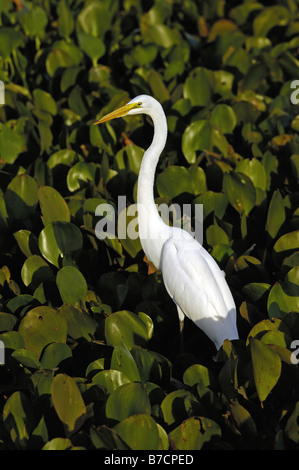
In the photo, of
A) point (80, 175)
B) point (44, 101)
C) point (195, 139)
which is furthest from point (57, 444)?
point (44, 101)

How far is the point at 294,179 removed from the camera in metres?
4.79

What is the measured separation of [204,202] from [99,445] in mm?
2000

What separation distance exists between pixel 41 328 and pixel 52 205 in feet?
3.50

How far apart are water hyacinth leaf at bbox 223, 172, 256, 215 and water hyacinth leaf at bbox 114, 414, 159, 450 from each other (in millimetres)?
2032

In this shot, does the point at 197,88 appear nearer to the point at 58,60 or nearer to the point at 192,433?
the point at 58,60

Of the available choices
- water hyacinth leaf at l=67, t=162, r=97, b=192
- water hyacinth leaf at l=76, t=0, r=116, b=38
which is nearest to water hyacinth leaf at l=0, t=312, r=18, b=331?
water hyacinth leaf at l=67, t=162, r=97, b=192

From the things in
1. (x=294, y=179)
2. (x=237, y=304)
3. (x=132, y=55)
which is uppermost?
(x=132, y=55)

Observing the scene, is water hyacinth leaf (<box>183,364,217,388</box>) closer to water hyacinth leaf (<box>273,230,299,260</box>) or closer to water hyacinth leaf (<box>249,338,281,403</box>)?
water hyacinth leaf (<box>249,338,281,403</box>)

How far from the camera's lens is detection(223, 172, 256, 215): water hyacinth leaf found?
4363 millimetres

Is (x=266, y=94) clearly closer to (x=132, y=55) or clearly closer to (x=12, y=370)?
(x=132, y=55)

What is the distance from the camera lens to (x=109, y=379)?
3.04 metres

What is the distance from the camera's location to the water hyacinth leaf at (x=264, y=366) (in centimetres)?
288

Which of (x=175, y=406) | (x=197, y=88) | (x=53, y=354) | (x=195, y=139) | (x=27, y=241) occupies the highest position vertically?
(x=197, y=88)

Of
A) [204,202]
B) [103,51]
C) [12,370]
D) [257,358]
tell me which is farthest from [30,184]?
[103,51]
